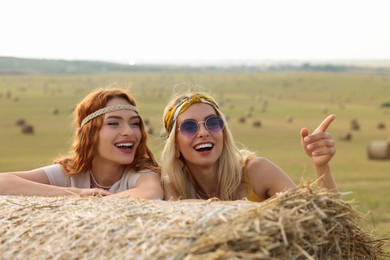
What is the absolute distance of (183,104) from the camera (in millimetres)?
6117

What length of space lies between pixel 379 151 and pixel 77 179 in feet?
67.4

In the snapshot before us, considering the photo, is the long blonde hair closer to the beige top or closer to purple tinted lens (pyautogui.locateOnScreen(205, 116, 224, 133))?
purple tinted lens (pyautogui.locateOnScreen(205, 116, 224, 133))

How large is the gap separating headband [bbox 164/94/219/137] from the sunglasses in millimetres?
153

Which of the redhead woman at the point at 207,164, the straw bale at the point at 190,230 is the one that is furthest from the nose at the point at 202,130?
the straw bale at the point at 190,230

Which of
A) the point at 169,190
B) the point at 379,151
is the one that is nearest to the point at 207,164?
the point at 169,190

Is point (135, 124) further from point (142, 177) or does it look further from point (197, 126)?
point (197, 126)

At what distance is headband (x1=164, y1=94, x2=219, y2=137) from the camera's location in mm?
6113

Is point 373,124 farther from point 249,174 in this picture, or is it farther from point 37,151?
point 249,174

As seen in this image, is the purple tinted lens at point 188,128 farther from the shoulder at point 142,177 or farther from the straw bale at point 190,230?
the straw bale at point 190,230

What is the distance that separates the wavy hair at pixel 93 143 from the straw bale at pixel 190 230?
5.63ft

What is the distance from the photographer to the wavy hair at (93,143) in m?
6.50

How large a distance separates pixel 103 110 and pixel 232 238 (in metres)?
2.99

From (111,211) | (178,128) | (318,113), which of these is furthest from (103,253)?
(318,113)

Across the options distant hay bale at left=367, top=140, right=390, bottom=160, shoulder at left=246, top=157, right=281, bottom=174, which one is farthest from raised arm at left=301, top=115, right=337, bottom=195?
distant hay bale at left=367, top=140, right=390, bottom=160
